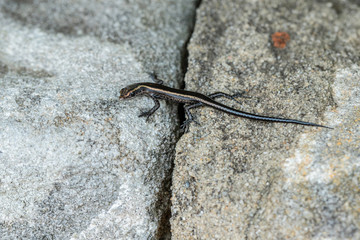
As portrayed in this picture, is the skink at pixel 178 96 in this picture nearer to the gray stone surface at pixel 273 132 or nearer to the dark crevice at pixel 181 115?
the gray stone surface at pixel 273 132

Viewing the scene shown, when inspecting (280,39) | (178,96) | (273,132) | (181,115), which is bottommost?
(181,115)

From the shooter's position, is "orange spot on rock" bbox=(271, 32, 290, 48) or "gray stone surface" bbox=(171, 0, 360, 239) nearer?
"gray stone surface" bbox=(171, 0, 360, 239)

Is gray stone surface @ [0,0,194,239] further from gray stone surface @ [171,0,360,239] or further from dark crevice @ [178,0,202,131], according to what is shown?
gray stone surface @ [171,0,360,239]

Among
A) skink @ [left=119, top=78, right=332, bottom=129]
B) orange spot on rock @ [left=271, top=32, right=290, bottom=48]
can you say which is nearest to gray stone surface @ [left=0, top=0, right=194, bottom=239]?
skink @ [left=119, top=78, right=332, bottom=129]

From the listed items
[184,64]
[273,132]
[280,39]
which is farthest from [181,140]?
[280,39]

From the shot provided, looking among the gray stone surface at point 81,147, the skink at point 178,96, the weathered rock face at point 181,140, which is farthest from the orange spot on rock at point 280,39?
the gray stone surface at point 81,147

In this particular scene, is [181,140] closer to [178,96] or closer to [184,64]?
[178,96]

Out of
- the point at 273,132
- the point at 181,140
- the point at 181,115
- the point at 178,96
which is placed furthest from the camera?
the point at 181,115
